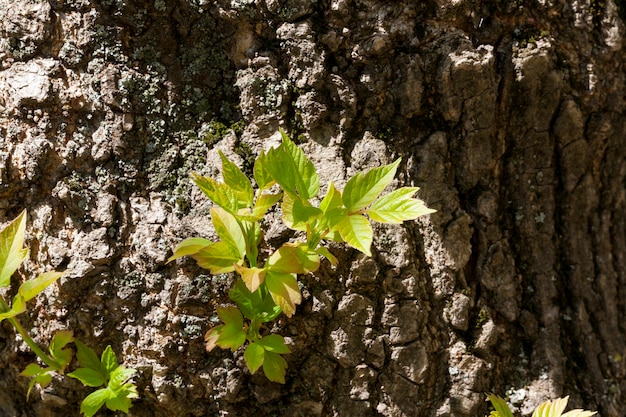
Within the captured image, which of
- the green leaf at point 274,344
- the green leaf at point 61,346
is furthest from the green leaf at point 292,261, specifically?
the green leaf at point 61,346

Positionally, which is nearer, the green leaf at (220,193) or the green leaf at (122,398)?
the green leaf at (220,193)

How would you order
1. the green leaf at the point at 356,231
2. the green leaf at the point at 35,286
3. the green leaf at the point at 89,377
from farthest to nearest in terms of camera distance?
1. the green leaf at the point at 89,377
2. the green leaf at the point at 35,286
3. the green leaf at the point at 356,231

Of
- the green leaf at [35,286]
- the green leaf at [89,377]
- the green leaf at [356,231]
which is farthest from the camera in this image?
the green leaf at [89,377]

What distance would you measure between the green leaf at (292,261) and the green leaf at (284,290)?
2 centimetres

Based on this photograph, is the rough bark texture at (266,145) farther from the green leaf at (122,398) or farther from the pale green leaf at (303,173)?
the pale green leaf at (303,173)

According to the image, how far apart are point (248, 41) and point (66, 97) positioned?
22.6 inches

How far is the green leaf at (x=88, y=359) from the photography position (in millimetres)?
1727

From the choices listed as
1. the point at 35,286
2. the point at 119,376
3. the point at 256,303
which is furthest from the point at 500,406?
the point at 35,286

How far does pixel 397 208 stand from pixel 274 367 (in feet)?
1.84

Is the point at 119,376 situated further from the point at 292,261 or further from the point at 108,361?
the point at 292,261

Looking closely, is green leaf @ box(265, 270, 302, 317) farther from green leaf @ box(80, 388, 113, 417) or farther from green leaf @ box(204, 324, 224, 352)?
green leaf @ box(80, 388, 113, 417)

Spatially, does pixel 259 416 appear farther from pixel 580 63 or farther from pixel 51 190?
pixel 580 63

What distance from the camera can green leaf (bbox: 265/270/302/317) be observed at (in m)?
1.51

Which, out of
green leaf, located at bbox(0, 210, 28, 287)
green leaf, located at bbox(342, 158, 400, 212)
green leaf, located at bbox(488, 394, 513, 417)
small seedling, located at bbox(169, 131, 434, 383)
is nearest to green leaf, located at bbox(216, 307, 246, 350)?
small seedling, located at bbox(169, 131, 434, 383)
